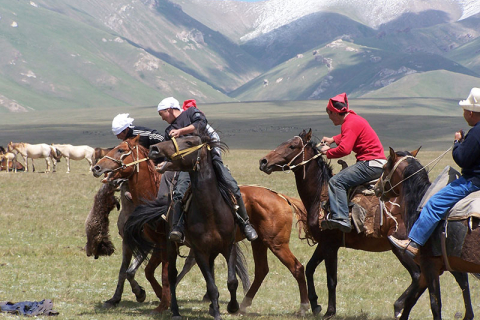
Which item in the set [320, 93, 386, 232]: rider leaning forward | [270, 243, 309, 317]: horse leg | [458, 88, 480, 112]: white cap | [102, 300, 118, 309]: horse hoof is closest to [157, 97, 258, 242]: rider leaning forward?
[270, 243, 309, 317]: horse leg

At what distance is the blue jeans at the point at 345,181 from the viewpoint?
10000mm

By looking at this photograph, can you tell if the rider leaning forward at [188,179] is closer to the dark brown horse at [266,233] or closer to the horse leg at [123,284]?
the dark brown horse at [266,233]

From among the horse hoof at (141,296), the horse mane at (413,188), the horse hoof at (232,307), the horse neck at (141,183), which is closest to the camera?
the horse mane at (413,188)

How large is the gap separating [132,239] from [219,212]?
1988mm

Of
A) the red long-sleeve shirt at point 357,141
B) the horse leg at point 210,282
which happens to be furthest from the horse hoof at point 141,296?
the red long-sleeve shirt at point 357,141

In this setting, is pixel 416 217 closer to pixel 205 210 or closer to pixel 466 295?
pixel 466 295

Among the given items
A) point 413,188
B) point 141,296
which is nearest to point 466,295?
point 413,188

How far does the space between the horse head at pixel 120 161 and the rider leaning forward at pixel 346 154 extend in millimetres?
3176

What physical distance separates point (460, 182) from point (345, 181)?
236cm

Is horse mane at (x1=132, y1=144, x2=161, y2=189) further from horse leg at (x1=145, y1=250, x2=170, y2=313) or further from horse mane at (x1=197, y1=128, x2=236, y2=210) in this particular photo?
horse mane at (x1=197, y1=128, x2=236, y2=210)

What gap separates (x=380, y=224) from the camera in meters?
10.2

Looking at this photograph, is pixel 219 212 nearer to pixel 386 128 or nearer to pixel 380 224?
pixel 380 224

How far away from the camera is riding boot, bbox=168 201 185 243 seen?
922 cm

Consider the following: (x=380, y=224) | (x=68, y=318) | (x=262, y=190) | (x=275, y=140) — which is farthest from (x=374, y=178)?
(x=275, y=140)
